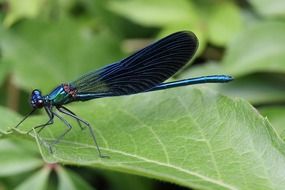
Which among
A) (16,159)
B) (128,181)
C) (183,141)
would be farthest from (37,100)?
(183,141)

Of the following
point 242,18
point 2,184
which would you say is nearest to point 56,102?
point 2,184

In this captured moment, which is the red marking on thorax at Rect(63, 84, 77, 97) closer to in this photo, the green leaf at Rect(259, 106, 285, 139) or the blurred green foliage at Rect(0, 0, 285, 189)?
the blurred green foliage at Rect(0, 0, 285, 189)

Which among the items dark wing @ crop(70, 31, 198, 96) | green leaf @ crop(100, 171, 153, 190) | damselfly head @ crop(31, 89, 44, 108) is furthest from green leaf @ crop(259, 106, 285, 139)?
damselfly head @ crop(31, 89, 44, 108)

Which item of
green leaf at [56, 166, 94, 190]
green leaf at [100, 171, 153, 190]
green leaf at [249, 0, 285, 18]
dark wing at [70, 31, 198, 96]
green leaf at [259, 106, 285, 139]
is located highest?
green leaf at [249, 0, 285, 18]

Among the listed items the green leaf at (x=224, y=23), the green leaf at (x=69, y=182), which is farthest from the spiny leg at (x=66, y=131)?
the green leaf at (x=224, y=23)

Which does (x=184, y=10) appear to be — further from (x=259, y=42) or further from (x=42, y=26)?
(x=42, y=26)
